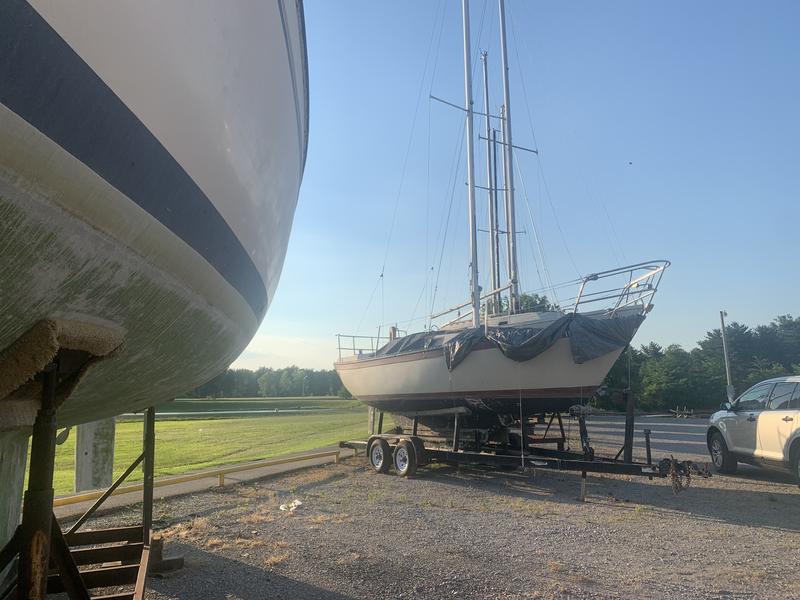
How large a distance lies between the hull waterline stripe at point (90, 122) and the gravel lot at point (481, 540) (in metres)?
3.34

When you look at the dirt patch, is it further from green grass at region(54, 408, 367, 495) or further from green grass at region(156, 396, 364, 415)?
green grass at region(156, 396, 364, 415)

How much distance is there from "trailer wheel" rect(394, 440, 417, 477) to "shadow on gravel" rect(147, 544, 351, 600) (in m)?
4.56

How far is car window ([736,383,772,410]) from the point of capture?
8.45 meters

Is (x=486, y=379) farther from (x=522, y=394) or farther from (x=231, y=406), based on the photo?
(x=231, y=406)

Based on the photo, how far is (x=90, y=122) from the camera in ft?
3.72

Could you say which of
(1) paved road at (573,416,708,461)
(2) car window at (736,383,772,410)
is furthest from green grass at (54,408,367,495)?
(2) car window at (736,383,772,410)

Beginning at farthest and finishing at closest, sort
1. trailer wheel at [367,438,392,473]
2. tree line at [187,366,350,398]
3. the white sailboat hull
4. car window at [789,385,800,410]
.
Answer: tree line at [187,366,350,398] < trailer wheel at [367,438,392,473] < the white sailboat hull < car window at [789,385,800,410]

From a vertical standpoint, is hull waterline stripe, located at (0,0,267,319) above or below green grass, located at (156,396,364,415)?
above

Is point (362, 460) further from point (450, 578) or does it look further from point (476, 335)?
point (450, 578)

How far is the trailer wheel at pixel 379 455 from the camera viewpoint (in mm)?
9523

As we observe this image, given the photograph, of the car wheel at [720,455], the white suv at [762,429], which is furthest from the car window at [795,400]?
the car wheel at [720,455]

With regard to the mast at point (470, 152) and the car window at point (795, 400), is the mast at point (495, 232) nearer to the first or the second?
the mast at point (470, 152)

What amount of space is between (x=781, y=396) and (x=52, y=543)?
892 centimetres

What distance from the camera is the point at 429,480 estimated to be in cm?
891
